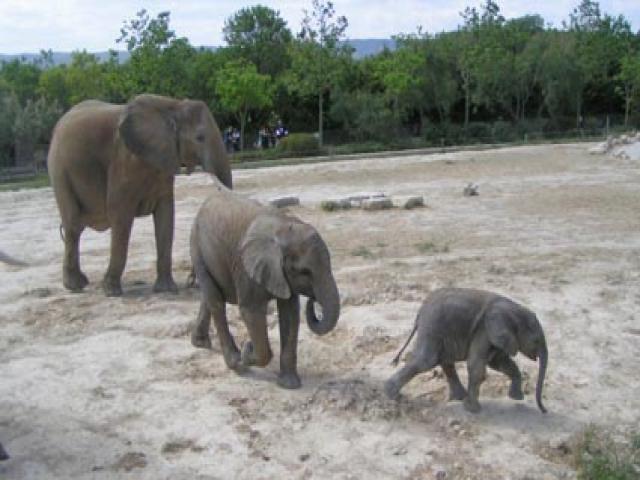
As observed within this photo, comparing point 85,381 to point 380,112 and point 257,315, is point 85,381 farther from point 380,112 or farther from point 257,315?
point 380,112

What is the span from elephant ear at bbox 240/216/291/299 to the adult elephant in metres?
2.95

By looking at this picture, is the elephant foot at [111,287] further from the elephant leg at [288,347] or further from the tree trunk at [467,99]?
the tree trunk at [467,99]

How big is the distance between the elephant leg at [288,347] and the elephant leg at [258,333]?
13cm

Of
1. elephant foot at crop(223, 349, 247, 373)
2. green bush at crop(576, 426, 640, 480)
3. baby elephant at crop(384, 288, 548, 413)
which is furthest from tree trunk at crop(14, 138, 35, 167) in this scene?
green bush at crop(576, 426, 640, 480)

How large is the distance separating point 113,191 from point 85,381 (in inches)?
127

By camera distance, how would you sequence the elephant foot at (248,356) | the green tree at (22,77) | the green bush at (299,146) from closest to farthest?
1. the elephant foot at (248,356)
2. the green bush at (299,146)
3. the green tree at (22,77)

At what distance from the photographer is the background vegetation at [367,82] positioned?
1319 inches

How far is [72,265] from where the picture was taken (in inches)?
417

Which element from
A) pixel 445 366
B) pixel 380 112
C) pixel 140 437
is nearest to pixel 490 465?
pixel 445 366

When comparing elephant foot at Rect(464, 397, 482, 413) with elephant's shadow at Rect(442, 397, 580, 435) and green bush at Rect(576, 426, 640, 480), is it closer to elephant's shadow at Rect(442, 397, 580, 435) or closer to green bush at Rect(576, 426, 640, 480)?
elephant's shadow at Rect(442, 397, 580, 435)

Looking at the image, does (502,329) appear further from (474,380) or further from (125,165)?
(125,165)

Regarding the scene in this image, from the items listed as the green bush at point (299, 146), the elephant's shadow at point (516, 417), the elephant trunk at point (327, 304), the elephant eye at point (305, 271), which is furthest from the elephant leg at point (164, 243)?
the green bush at point (299, 146)

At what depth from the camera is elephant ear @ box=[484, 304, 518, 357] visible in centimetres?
602

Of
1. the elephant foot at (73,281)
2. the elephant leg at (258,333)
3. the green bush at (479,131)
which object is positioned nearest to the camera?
the elephant leg at (258,333)
